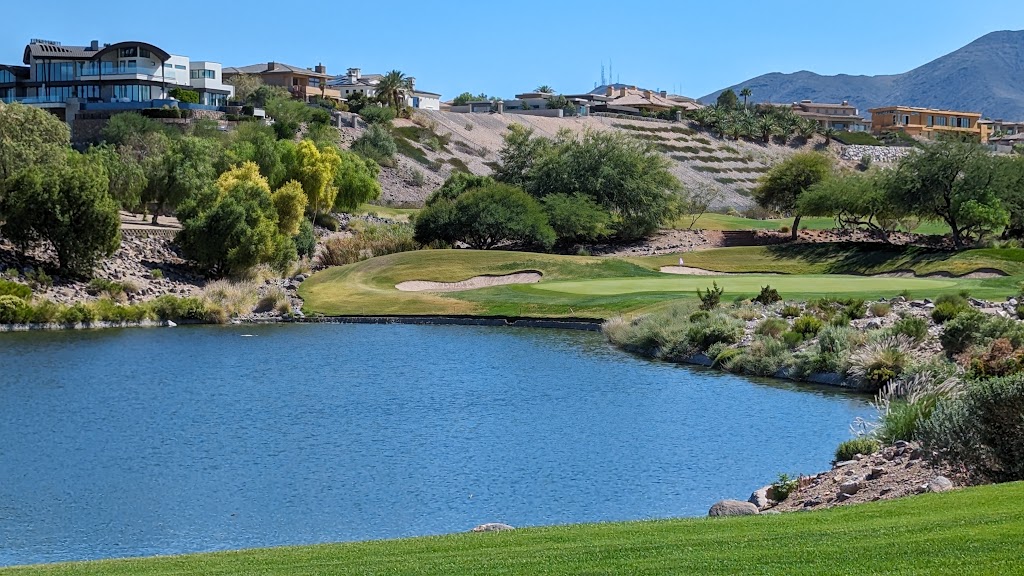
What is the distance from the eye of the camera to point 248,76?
14512cm

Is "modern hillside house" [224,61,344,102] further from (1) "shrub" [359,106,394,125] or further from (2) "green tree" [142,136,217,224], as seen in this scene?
(2) "green tree" [142,136,217,224]

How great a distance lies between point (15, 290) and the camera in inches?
1949

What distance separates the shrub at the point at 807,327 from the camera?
127ft

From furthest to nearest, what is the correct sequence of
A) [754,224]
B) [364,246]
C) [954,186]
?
[754,224] → [364,246] → [954,186]

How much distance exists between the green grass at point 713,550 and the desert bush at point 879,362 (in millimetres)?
18910

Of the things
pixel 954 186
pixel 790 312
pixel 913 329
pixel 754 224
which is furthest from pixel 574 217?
pixel 913 329

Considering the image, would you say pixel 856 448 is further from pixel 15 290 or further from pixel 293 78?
pixel 293 78

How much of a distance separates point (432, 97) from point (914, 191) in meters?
117

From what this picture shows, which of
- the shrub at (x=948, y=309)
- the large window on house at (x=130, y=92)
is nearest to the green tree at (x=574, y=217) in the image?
the shrub at (x=948, y=309)

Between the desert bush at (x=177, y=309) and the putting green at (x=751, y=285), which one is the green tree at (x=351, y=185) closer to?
the putting green at (x=751, y=285)

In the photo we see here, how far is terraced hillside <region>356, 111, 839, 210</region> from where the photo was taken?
384 ft

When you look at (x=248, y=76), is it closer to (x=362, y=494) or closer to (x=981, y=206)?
(x=981, y=206)

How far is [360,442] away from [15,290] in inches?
1157

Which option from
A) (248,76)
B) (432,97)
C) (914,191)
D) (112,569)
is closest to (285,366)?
(112,569)
